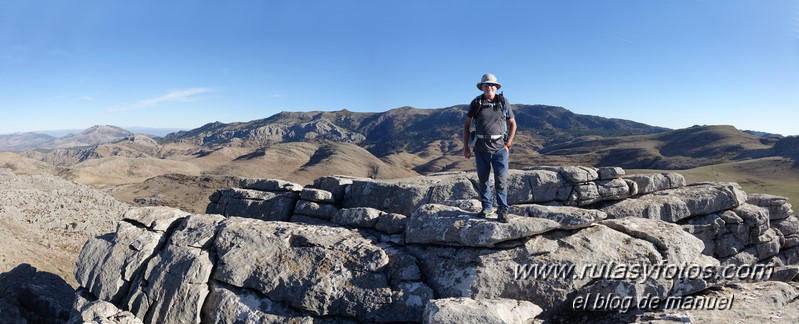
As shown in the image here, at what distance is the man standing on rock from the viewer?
1041 centimetres

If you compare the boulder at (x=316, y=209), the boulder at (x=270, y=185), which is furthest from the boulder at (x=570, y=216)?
the boulder at (x=270, y=185)

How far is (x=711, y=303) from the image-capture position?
869 cm

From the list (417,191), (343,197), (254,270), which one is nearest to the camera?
(254,270)

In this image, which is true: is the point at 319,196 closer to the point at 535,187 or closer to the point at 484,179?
the point at 484,179

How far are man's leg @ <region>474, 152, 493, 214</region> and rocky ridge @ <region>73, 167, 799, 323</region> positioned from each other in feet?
2.16

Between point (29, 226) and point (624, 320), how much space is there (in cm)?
3603

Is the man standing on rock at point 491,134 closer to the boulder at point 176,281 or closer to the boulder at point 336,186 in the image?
the boulder at point 176,281

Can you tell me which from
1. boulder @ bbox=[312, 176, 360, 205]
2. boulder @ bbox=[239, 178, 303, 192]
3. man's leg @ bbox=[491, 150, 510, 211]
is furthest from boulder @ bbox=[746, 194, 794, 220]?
boulder @ bbox=[239, 178, 303, 192]

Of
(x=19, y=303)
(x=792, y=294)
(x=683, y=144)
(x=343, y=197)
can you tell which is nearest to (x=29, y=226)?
(x=19, y=303)

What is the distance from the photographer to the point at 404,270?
32.2 feet

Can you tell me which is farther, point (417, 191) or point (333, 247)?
point (417, 191)

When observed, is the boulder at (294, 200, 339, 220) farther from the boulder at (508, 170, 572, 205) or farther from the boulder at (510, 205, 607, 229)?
the boulder at (510, 205, 607, 229)

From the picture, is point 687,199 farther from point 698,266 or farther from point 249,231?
point 249,231

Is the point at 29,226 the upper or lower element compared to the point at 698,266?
lower
